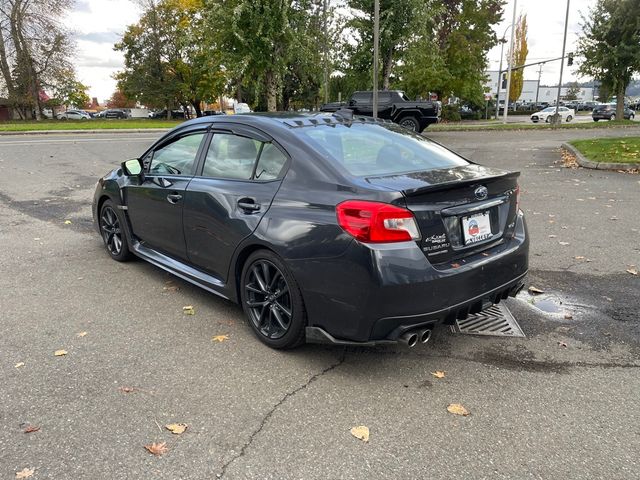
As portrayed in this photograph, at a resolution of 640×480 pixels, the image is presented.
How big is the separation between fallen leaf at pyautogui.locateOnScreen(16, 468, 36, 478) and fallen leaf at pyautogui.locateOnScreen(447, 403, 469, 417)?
6.96 feet

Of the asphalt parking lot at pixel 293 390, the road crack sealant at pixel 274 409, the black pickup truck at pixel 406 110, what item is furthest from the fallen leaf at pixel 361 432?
the black pickup truck at pixel 406 110

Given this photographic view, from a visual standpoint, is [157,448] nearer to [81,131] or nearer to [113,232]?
[113,232]

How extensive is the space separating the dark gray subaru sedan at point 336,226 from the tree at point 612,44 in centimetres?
2874

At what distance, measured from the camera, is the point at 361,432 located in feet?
8.66

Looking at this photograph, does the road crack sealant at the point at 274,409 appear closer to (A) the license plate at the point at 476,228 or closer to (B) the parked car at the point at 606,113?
(A) the license plate at the point at 476,228

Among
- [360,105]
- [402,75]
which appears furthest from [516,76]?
[360,105]

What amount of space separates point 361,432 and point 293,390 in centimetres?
56

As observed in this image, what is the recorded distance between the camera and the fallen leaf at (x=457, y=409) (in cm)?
279

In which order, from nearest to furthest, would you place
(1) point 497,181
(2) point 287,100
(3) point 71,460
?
(3) point 71,460, (1) point 497,181, (2) point 287,100

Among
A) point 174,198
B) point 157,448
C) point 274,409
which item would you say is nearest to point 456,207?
point 274,409

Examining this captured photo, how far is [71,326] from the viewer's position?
3.90m

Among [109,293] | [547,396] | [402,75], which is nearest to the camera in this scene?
[547,396]

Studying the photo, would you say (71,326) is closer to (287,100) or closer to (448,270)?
(448,270)

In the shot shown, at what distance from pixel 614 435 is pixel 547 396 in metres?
0.41
